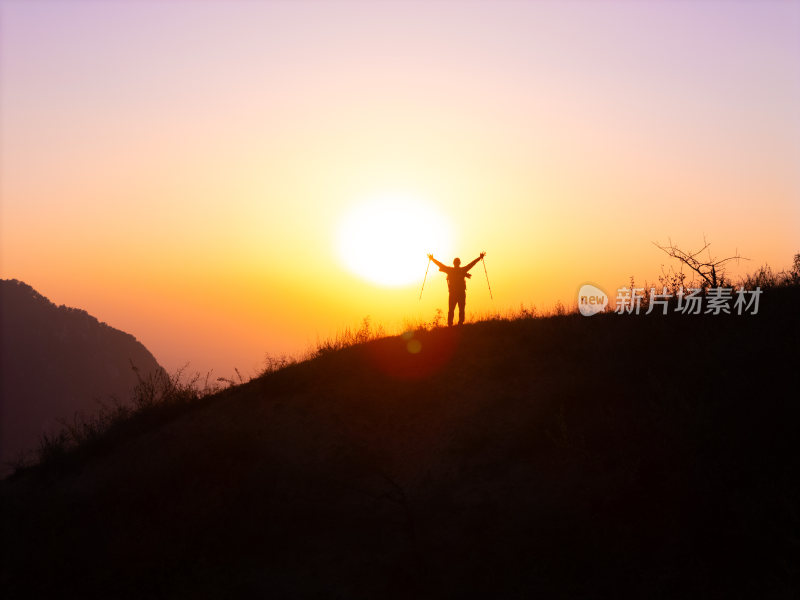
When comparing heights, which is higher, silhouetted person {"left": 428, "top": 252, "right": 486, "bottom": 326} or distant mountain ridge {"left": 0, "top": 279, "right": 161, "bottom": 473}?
silhouetted person {"left": 428, "top": 252, "right": 486, "bottom": 326}

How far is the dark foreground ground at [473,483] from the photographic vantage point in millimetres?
8469

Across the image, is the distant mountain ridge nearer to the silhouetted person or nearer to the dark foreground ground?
the silhouetted person

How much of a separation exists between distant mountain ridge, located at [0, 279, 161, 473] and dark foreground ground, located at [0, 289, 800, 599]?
278 ft

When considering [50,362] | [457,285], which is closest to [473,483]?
[457,285]

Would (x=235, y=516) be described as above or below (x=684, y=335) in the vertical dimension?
below

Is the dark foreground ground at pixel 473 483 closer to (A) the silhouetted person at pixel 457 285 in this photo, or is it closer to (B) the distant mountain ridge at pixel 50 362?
(A) the silhouetted person at pixel 457 285

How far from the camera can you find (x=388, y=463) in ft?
38.2

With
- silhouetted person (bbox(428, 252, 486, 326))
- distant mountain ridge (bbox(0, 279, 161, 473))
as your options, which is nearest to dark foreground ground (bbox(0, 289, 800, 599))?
silhouetted person (bbox(428, 252, 486, 326))

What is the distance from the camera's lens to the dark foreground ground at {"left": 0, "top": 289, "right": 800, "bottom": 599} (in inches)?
333

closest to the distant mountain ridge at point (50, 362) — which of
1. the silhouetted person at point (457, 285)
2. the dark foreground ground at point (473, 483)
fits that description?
the silhouetted person at point (457, 285)

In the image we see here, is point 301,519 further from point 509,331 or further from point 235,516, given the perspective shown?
point 509,331

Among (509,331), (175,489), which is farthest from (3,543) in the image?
(509,331)

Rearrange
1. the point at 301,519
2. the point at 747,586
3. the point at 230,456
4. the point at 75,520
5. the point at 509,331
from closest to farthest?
the point at 747,586 → the point at 301,519 → the point at 75,520 → the point at 230,456 → the point at 509,331

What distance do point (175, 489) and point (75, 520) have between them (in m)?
1.78
